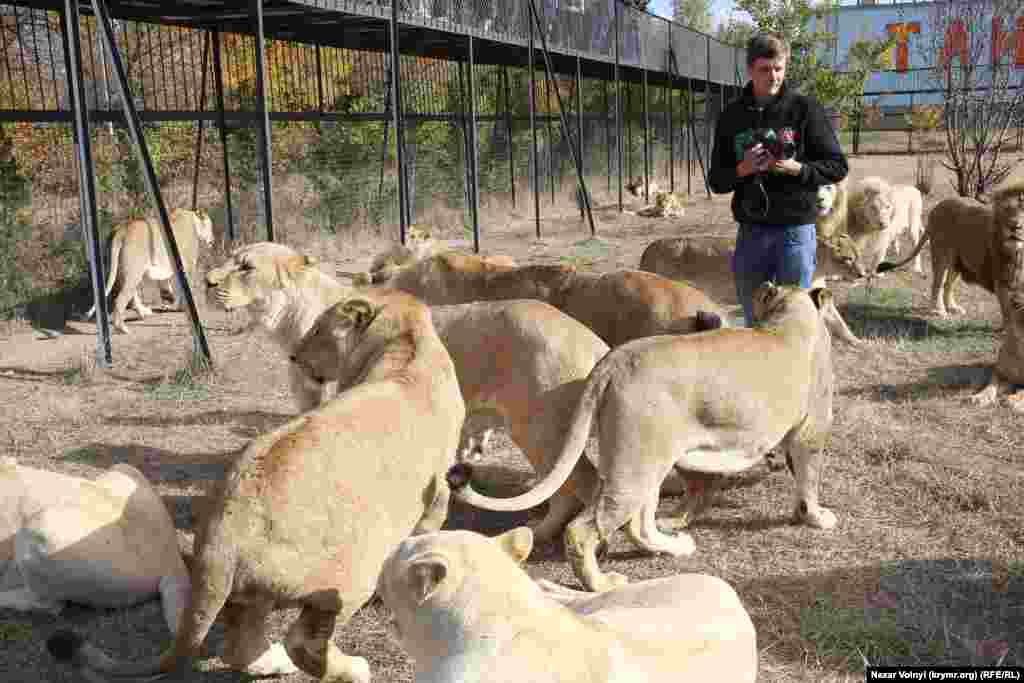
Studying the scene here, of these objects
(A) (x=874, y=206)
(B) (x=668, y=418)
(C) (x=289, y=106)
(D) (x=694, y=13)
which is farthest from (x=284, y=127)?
(D) (x=694, y=13)

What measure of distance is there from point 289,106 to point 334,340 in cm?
1311

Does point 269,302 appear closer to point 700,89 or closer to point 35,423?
point 35,423

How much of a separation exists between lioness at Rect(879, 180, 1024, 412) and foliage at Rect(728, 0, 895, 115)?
978 inches

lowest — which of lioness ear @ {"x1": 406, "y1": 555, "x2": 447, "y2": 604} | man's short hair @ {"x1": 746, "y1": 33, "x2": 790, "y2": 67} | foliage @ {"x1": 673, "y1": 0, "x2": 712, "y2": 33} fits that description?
lioness ear @ {"x1": 406, "y1": 555, "x2": 447, "y2": 604}

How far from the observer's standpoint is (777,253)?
18.7 ft

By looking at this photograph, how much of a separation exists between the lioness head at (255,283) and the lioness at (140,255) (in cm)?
499

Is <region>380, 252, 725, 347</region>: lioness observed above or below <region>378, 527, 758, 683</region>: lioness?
above

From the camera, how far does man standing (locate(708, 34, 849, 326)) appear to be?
5.51m

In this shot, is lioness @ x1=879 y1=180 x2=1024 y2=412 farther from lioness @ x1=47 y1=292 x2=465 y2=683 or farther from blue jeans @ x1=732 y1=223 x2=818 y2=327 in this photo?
lioness @ x1=47 y1=292 x2=465 y2=683

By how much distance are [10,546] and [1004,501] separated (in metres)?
4.56

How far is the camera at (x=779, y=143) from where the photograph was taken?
5496 millimetres

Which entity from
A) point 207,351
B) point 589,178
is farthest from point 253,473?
point 589,178

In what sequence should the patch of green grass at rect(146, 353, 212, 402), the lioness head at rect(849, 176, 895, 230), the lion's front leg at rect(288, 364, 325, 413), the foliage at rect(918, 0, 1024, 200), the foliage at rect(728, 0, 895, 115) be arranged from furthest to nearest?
the foliage at rect(728, 0, 895, 115), the foliage at rect(918, 0, 1024, 200), the lioness head at rect(849, 176, 895, 230), the patch of green grass at rect(146, 353, 212, 402), the lion's front leg at rect(288, 364, 325, 413)

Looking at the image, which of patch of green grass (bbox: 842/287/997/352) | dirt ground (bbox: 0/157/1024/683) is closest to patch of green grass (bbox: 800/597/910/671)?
dirt ground (bbox: 0/157/1024/683)
